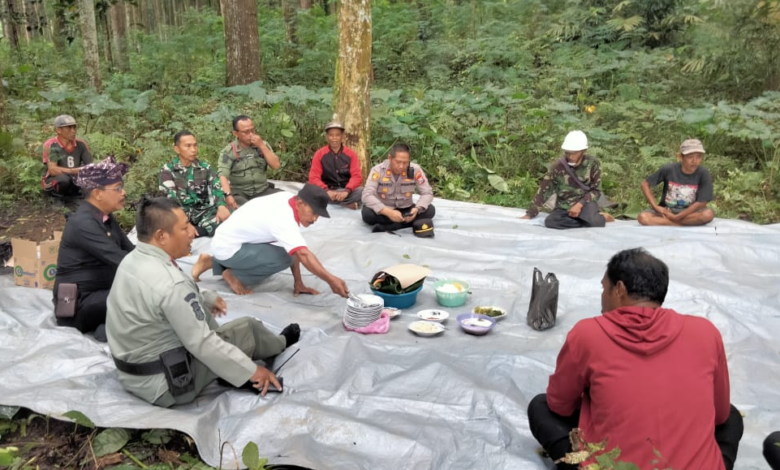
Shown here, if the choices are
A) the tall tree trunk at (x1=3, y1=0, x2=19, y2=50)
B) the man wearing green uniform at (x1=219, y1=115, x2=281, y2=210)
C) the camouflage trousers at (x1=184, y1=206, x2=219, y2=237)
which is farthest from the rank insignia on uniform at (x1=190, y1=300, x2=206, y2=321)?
the tall tree trunk at (x1=3, y1=0, x2=19, y2=50)

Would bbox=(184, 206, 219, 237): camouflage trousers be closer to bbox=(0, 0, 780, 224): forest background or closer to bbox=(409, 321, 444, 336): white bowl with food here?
bbox=(0, 0, 780, 224): forest background

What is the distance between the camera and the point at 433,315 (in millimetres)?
4098

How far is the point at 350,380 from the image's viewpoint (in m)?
3.31

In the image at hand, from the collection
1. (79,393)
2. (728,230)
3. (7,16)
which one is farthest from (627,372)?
(7,16)

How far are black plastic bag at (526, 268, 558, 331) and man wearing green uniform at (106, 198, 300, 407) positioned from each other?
1.81m

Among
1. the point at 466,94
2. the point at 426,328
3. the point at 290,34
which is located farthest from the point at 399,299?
the point at 290,34

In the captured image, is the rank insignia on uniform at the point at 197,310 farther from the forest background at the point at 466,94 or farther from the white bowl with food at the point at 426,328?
the forest background at the point at 466,94

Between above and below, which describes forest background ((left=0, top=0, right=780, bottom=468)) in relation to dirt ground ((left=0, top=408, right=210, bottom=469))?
above

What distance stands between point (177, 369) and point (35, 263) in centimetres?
222

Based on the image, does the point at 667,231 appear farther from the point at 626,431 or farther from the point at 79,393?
the point at 79,393

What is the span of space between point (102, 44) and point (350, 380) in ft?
60.5

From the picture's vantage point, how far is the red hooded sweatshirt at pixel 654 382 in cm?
209

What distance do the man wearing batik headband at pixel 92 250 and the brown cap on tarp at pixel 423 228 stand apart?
2814 millimetres

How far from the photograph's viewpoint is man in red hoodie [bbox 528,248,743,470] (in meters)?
2.09
